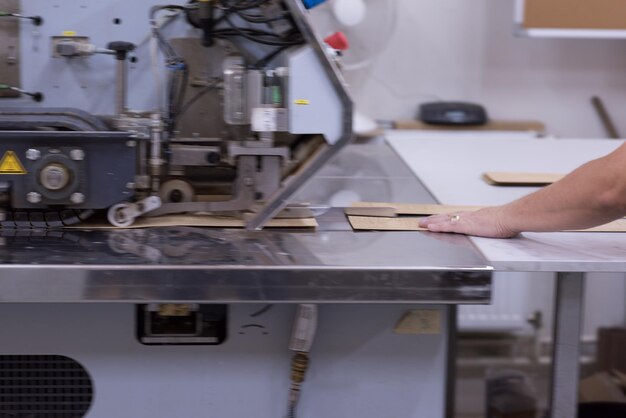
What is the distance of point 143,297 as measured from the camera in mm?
1111

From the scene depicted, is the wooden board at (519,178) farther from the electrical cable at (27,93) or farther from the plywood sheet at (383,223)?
the electrical cable at (27,93)

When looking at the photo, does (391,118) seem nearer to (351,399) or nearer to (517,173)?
(517,173)

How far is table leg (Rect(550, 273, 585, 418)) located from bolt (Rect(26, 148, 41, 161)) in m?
0.83

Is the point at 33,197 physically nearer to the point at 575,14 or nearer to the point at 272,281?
the point at 272,281

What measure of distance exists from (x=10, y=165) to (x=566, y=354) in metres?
0.92

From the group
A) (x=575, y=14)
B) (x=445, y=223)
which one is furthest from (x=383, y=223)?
(x=575, y=14)

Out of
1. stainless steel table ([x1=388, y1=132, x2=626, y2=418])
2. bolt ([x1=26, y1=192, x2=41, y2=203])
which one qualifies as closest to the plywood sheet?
stainless steel table ([x1=388, y1=132, x2=626, y2=418])

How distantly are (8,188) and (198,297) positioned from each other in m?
0.39

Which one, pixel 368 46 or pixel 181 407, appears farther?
pixel 368 46

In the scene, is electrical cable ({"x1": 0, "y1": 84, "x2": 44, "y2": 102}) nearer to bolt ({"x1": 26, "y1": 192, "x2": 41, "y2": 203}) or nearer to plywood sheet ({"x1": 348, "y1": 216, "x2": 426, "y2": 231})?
bolt ({"x1": 26, "y1": 192, "x2": 41, "y2": 203})

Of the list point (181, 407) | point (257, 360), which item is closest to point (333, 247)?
point (257, 360)

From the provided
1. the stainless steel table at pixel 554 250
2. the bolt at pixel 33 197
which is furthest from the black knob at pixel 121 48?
the stainless steel table at pixel 554 250

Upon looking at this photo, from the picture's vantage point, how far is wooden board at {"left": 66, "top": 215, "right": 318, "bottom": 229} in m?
1.37

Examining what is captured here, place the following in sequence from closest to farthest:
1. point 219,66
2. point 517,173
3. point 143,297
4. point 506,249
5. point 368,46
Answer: point 143,297
point 506,249
point 219,66
point 517,173
point 368,46
